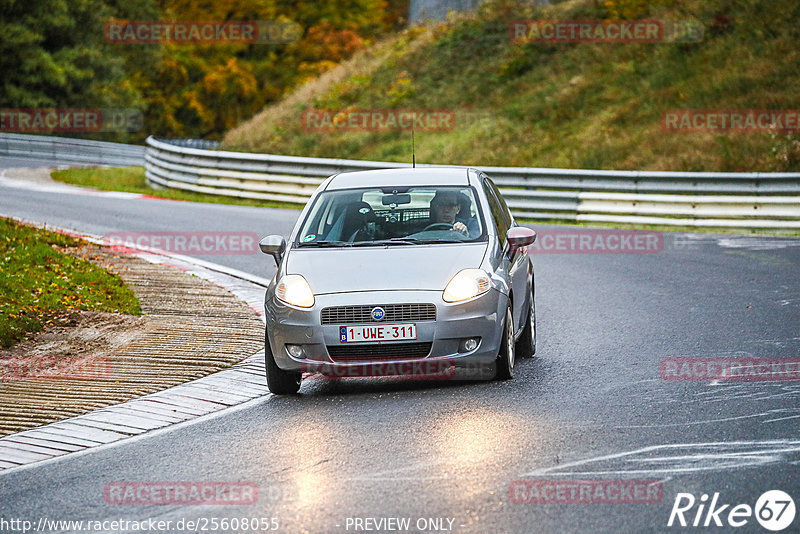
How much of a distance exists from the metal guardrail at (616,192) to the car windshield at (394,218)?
11822 mm

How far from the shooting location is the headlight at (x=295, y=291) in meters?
8.79

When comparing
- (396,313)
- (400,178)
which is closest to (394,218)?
(400,178)

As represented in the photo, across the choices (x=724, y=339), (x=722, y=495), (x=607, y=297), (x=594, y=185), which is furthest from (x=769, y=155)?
(x=722, y=495)

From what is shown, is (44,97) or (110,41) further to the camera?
(110,41)

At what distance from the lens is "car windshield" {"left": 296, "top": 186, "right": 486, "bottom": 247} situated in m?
9.62

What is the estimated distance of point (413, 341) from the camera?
28.3 feet

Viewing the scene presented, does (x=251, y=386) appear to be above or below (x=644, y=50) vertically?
below

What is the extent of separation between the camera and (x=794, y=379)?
8766 millimetres

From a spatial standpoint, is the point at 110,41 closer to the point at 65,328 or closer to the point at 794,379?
the point at 65,328

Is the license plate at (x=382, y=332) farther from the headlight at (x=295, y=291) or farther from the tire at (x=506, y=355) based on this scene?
the tire at (x=506, y=355)

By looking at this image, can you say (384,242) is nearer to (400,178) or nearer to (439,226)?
(439,226)

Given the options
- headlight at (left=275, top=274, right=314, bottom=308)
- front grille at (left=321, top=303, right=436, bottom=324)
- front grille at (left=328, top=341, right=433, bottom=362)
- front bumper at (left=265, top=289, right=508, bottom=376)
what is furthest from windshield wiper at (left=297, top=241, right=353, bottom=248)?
front grille at (left=328, top=341, right=433, bottom=362)

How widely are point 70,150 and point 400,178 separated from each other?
35.7 m

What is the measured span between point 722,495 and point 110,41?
190ft
